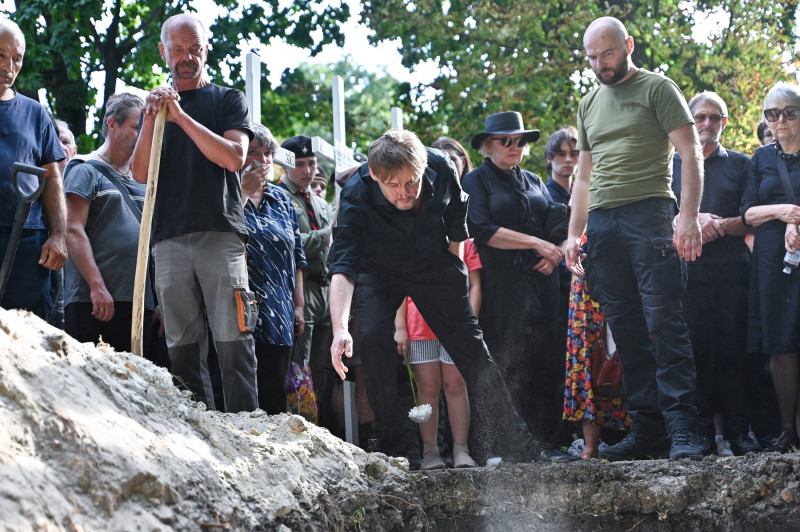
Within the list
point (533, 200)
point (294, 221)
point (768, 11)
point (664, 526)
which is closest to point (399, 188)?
point (294, 221)

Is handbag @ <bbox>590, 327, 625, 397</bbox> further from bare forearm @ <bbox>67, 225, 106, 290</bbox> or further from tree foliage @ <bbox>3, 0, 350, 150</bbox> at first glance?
tree foliage @ <bbox>3, 0, 350, 150</bbox>

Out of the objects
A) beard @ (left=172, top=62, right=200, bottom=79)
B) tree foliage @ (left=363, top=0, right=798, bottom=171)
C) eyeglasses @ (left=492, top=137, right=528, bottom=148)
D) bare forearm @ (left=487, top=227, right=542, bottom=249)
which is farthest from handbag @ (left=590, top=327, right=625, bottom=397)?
tree foliage @ (left=363, top=0, right=798, bottom=171)

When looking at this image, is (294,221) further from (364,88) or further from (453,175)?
(364,88)

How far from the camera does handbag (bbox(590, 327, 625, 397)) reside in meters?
5.71

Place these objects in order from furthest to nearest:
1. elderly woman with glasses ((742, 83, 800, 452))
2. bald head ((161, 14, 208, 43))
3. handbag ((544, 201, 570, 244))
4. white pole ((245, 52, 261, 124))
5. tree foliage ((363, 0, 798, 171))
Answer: tree foliage ((363, 0, 798, 171))
white pole ((245, 52, 261, 124))
handbag ((544, 201, 570, 244))
elderly woman with glasses ((742, 83, 800, 452))
bald head ((161, 14, 208, 43))

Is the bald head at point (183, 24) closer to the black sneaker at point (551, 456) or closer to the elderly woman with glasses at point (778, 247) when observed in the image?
the black sneaker at point (551, 456)

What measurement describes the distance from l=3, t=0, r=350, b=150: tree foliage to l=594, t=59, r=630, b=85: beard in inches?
302

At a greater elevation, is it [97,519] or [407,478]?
[97,519]

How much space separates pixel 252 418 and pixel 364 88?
177 ft

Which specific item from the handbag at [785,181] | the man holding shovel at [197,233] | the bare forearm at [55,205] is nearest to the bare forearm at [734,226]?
the handbag at [785,181]

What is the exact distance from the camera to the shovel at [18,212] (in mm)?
4012

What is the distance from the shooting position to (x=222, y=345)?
448 cm

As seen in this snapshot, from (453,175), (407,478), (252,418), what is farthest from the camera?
(453,175)

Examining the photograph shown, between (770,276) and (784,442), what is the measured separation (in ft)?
3.10
